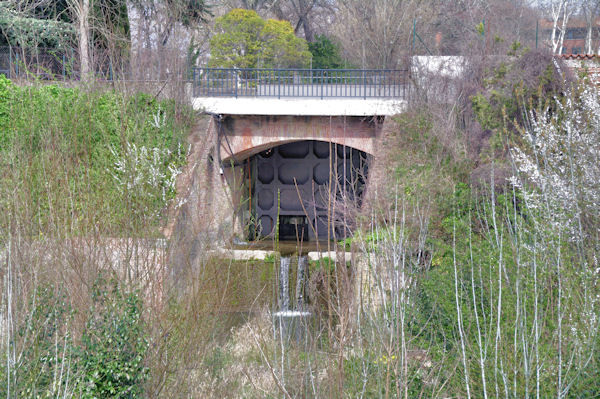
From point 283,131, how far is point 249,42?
582 cm

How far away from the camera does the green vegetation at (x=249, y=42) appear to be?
66.9 feet

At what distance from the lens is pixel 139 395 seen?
6.04 meters

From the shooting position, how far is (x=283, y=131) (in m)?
16.0

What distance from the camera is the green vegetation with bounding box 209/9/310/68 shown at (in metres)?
20.4

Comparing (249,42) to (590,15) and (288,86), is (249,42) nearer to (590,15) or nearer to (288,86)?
(288,86)

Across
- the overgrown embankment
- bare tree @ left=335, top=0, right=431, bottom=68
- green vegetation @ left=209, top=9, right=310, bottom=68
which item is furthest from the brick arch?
bare tree @ left=335, top=0, right=431, bottom=68

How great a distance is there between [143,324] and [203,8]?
16.4 metres

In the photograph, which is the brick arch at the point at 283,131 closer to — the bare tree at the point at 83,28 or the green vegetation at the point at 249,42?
the bare tree at the point at 83,28

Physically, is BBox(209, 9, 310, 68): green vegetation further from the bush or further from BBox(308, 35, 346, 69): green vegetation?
the bush

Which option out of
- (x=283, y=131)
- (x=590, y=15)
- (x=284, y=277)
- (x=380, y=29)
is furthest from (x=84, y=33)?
(x=590, y=15)

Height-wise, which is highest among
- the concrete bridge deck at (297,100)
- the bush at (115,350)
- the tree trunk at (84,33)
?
the tree trunk at (84,33)

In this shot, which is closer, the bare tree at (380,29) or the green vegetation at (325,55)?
the bare tree at (380,29)

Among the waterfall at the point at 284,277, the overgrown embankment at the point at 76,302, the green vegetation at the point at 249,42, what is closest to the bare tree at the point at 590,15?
the green vegetation at the point at 249,42

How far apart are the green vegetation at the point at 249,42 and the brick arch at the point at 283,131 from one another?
5004 millimetres
